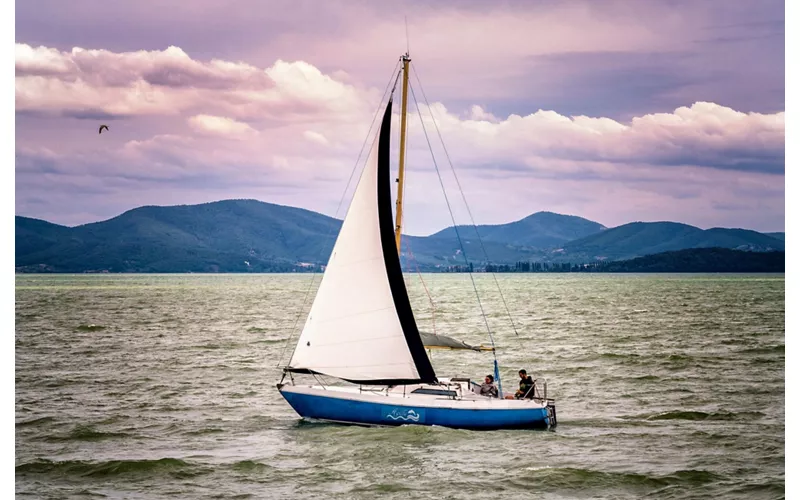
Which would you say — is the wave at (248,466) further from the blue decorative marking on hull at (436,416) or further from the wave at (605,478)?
the wave at (605,478)

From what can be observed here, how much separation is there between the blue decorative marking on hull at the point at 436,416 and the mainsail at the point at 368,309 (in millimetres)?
892

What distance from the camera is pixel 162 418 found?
35125 millimetres

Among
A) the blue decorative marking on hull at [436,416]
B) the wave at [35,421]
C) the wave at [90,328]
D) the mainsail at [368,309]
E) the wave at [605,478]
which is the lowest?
the wave at [90,328]

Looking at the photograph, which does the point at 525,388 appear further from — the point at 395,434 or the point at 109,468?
the point at 109,468

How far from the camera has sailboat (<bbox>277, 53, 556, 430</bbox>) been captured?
29594 millimetres

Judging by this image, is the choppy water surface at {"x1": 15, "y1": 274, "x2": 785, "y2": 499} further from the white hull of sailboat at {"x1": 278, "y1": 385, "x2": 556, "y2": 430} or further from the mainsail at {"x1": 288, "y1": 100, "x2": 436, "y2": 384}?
the mainsail at {"x1": 288, "y1": 100, "x2": 436, "y2": 384}

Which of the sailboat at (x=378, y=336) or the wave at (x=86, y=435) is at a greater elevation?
the sailboat at (x=378, y=336)

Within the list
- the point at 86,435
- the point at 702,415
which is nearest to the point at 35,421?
the point at 86,435

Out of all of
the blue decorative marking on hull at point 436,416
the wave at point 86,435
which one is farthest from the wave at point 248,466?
the wave at point 86,435

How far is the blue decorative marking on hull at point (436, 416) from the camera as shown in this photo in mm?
29438

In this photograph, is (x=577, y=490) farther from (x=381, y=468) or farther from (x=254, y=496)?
(x=254, y=496)

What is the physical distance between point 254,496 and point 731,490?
12.5 m

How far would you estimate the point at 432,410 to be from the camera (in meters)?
29.4

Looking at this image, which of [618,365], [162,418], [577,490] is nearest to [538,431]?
[577,490]
